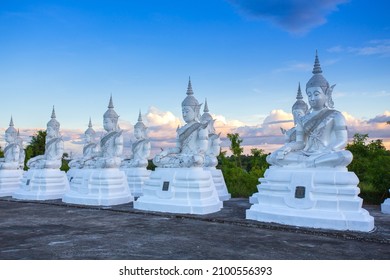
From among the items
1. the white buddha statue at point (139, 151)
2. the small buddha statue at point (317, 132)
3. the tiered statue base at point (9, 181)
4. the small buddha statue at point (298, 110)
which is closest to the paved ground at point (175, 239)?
the small buddha statue at point (317, 132)

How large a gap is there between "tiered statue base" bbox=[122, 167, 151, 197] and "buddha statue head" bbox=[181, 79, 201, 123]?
5.15 m

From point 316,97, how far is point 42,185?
32.2 ft

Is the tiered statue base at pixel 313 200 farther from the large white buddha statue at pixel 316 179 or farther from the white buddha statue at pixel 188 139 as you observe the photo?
the white buddha statue at pixel 188 139

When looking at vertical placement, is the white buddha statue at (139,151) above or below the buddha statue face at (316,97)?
below

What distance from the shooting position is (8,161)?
15.8 metres

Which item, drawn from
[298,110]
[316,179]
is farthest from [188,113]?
[316,179]

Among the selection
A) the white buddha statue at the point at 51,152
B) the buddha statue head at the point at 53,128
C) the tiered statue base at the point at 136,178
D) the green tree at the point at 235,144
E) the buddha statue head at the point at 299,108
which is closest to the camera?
the buddha statue head at the point at 299,108

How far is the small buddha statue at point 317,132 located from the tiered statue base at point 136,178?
7.46 m

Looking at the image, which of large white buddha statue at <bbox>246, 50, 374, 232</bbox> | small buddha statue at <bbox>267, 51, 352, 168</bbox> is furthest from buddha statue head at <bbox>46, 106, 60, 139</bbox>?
small buddha statue at <bbox>267, 51, 352, 168</bbox>

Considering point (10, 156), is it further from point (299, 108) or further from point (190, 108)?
point (299, 108)

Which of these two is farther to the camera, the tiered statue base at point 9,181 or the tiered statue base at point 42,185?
the tiered statue base at point 9,181

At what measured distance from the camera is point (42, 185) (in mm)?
13180

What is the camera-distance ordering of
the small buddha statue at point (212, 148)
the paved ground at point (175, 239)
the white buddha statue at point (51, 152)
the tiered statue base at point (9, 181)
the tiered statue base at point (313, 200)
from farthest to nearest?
1. the tiered statue base at point (9, 181)
2. the white buddha statue at point (51, 152)
3. the small buddha statue at point (212, 148)
4. the tiered statue base at point (313, 200)
5. the paved ground at point (175, 239)

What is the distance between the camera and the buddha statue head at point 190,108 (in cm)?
1020
